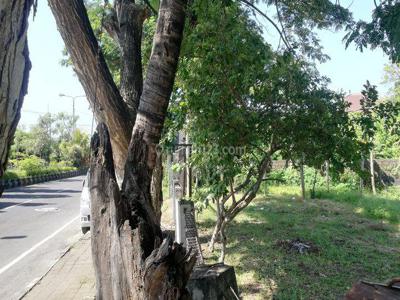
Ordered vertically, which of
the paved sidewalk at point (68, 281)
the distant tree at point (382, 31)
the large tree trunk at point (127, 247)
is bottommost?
the paved sidewalk at point (68, 281)

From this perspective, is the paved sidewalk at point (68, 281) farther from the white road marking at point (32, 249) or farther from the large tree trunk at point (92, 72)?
the large tree trunk at point (92, 72)

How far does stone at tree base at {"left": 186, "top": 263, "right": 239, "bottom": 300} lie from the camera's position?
4141 mm

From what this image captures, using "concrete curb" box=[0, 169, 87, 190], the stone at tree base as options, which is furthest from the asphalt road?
the stone at tree base

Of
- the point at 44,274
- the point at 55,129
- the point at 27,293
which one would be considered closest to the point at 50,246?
the point at 44,274

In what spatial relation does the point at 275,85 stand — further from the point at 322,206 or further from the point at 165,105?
the point at 322,206

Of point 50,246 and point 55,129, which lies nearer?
point 50,246

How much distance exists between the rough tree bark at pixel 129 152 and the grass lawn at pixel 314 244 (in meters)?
3.38

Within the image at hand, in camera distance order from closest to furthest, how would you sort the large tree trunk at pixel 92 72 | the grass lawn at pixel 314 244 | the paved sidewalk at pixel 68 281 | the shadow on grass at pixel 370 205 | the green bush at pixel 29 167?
the large tree trunk at pixel 92 72
the paved sidewalk at pixel 68 281
the grass lawn at pixel 314 244
the shadow on grass at pixel 370 205
the green bush at pixel 29 167

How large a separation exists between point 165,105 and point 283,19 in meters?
4.96

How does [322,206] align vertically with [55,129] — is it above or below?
below

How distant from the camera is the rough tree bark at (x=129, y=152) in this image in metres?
2.18

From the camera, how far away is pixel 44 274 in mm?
7320

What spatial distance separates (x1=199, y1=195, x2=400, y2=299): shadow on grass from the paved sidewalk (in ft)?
7.28

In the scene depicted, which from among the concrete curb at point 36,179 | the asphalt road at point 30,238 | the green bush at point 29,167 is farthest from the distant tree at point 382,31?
the green bush at point 29,167
